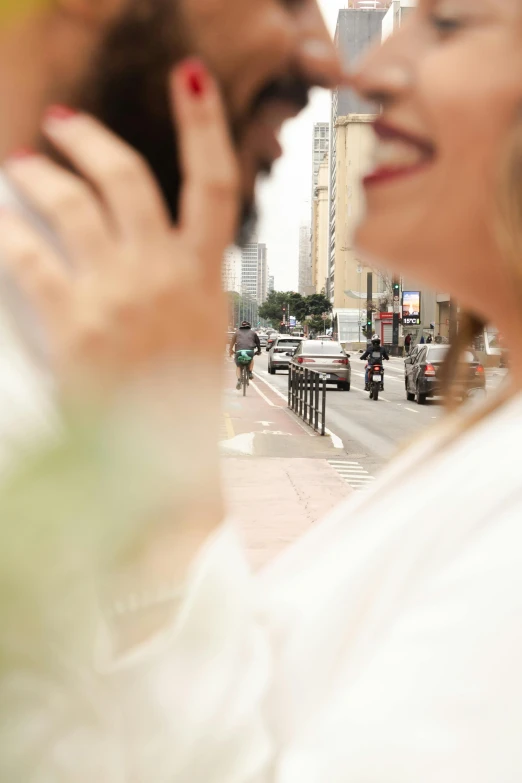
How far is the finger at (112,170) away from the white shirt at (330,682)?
7 cm

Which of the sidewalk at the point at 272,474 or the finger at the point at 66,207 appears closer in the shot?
the finger at the point at 66,207

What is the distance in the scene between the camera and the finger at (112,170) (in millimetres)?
318

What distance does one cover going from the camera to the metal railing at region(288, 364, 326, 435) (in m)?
10.3

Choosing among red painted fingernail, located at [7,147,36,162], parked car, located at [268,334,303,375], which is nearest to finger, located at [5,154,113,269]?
red painted fingernail, located at [7,147,36,162]

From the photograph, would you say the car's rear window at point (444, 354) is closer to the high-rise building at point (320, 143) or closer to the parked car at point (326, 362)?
the high-rise building at point (320, 143)

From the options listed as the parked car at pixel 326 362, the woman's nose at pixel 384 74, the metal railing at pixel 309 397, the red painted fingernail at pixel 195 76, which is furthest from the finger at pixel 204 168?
the parked car at pixel 326 362

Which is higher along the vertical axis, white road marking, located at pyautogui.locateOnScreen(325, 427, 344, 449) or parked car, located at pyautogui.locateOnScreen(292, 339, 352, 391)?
parked car, located at pyautogui.locateOnScreen(292, 339, 352, 391)

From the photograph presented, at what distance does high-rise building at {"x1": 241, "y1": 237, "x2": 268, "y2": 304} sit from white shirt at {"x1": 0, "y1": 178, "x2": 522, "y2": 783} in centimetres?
12

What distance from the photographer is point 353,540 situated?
545 millimetres

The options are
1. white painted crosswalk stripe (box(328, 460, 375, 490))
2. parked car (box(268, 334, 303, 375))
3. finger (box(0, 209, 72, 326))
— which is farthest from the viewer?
parked car (box(268, 334, 303, 375))

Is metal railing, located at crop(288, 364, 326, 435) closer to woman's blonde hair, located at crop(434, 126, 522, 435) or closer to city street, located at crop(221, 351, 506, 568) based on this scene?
city street, located at crop(221, 351, 506, 568)

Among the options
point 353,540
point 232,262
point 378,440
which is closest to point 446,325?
point 353,540

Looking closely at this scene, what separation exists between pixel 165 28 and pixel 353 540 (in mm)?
349

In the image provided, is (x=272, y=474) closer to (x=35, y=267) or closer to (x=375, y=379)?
(x=35, y=267)
